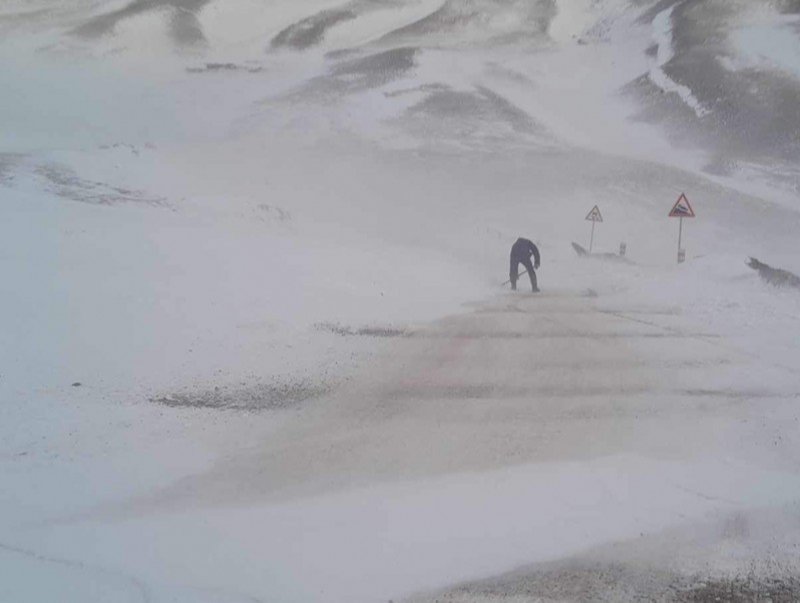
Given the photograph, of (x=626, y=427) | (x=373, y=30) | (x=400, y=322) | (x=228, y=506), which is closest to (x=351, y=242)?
(x=400, y=322)

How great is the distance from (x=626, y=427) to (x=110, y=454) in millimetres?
3731

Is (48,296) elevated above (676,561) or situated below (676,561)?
above

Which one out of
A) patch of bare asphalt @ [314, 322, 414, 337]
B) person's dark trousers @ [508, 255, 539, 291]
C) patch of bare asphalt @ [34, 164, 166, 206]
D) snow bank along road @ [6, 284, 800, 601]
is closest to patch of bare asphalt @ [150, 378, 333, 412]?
snow bank along road @ [6, 284, 800, 601]

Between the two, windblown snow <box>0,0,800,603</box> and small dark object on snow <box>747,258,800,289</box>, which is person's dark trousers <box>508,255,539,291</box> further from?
small dark object on snow <box>747,258,800,289</box>

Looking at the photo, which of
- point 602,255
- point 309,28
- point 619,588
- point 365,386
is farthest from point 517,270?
point 309,28

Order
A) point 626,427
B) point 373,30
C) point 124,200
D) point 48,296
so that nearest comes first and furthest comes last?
point 626,427, point 48,296, point 124,200, point 373,30

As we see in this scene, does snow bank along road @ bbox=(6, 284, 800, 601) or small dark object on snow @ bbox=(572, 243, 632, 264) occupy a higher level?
small dark object on snow @ bbox=(572, 243, 632, 264)

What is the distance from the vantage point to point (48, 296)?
8102mm

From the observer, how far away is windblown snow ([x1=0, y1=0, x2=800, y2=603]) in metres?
3.66

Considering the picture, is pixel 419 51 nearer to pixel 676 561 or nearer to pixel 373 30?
pixel 373 30

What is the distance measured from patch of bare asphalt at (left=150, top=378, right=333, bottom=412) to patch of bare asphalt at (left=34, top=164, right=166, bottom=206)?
10.9 meters

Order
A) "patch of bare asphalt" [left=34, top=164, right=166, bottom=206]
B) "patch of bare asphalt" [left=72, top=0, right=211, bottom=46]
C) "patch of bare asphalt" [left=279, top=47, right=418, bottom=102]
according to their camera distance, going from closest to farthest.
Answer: "patch of bare asphalt" [left=34, top=164, right=166, bottom=206] → "patch of bare asphalt" [left=72, top=0, right=211, bottom=46] → "patch of bare asphalt" [left=279, top=47, right=418, bottom=102]

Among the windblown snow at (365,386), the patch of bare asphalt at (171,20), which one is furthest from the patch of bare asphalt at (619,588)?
the patch of bare asphalt at (171,20)

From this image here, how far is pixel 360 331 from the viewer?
29.3 feet
